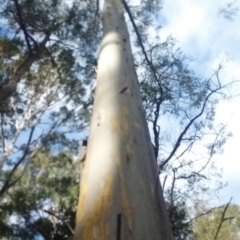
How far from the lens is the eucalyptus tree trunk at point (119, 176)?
140cm

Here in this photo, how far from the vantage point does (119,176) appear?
1629 millimetres

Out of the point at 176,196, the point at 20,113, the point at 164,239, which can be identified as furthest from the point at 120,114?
the point at 20,113

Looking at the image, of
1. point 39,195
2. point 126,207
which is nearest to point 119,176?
point 126,207

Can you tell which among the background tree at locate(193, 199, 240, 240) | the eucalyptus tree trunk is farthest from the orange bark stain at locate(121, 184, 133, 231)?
the background tree at locate(193, 199, 240, 240)

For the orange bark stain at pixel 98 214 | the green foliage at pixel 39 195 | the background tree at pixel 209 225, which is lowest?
the orange bark stain at pixel 98 214

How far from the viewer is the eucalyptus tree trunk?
1.40 meters

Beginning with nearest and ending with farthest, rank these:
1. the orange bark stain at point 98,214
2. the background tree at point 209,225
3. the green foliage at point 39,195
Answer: the orange bark stain at point 98,214, the background tree at point 209,225, the green foliage at point 39,195

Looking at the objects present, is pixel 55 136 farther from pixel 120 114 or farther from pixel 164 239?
pixel 164 239

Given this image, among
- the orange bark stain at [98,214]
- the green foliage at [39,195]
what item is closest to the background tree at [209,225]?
the green foliage at [39,195]

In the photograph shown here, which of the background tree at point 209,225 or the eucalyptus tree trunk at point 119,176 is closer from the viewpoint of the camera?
the eucalyptus tree trunk at point 119,176

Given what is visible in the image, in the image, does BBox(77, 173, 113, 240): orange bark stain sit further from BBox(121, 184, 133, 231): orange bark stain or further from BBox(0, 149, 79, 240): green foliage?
BBox(0, 149, 79, 240): green foliage

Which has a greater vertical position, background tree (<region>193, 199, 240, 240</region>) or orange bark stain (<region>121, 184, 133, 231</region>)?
background tree (<region>193, 199, 240, 240</region>)

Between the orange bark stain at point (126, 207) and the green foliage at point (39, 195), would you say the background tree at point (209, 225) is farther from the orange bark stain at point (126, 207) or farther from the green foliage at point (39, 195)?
the orange bark stain at point (126, 207)

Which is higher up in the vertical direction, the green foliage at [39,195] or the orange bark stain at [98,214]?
the green foliage at [39,195]
